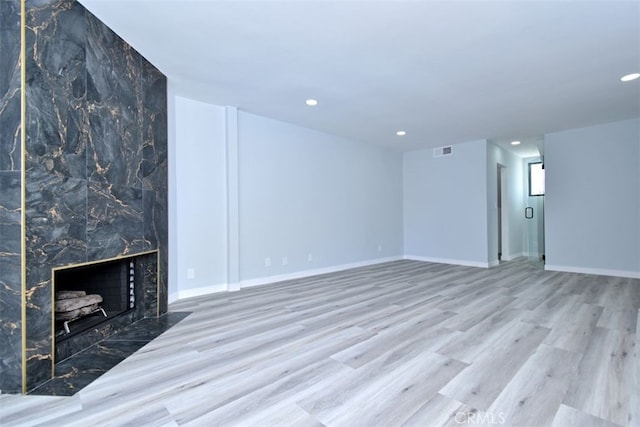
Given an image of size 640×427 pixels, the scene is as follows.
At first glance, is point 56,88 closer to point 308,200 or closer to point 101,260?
point 101,260

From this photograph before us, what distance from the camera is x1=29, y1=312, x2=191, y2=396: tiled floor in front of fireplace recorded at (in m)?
1.78

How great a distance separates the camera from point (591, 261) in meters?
5.10

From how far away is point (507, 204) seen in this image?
7020 millimetres

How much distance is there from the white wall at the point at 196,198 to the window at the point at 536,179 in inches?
308

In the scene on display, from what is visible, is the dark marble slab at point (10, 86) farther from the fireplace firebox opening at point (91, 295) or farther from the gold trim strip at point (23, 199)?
the fireplace firebox opening at point (91, 295)

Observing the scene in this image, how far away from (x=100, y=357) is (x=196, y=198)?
213cm

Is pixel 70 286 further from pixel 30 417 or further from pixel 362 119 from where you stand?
pixel 362 119

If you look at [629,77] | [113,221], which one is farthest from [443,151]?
[113,221]

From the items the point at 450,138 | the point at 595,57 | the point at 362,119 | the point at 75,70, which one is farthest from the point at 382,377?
the point at 450,138

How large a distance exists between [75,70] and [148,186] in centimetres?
114

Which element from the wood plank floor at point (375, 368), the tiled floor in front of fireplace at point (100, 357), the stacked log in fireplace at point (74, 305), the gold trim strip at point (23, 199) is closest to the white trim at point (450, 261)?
the wood plank floor at point (375, 368)

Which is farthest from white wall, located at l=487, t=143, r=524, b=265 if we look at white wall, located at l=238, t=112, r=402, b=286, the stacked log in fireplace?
the stacked log in fireplace

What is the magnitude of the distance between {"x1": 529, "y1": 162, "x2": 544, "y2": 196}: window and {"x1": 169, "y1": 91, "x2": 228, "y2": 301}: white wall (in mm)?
7834

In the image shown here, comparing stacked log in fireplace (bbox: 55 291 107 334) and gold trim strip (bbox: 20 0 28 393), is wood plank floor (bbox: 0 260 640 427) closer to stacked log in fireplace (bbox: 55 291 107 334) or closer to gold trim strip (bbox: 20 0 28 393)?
gold trim strip (bbox: 20 0 28 393)
